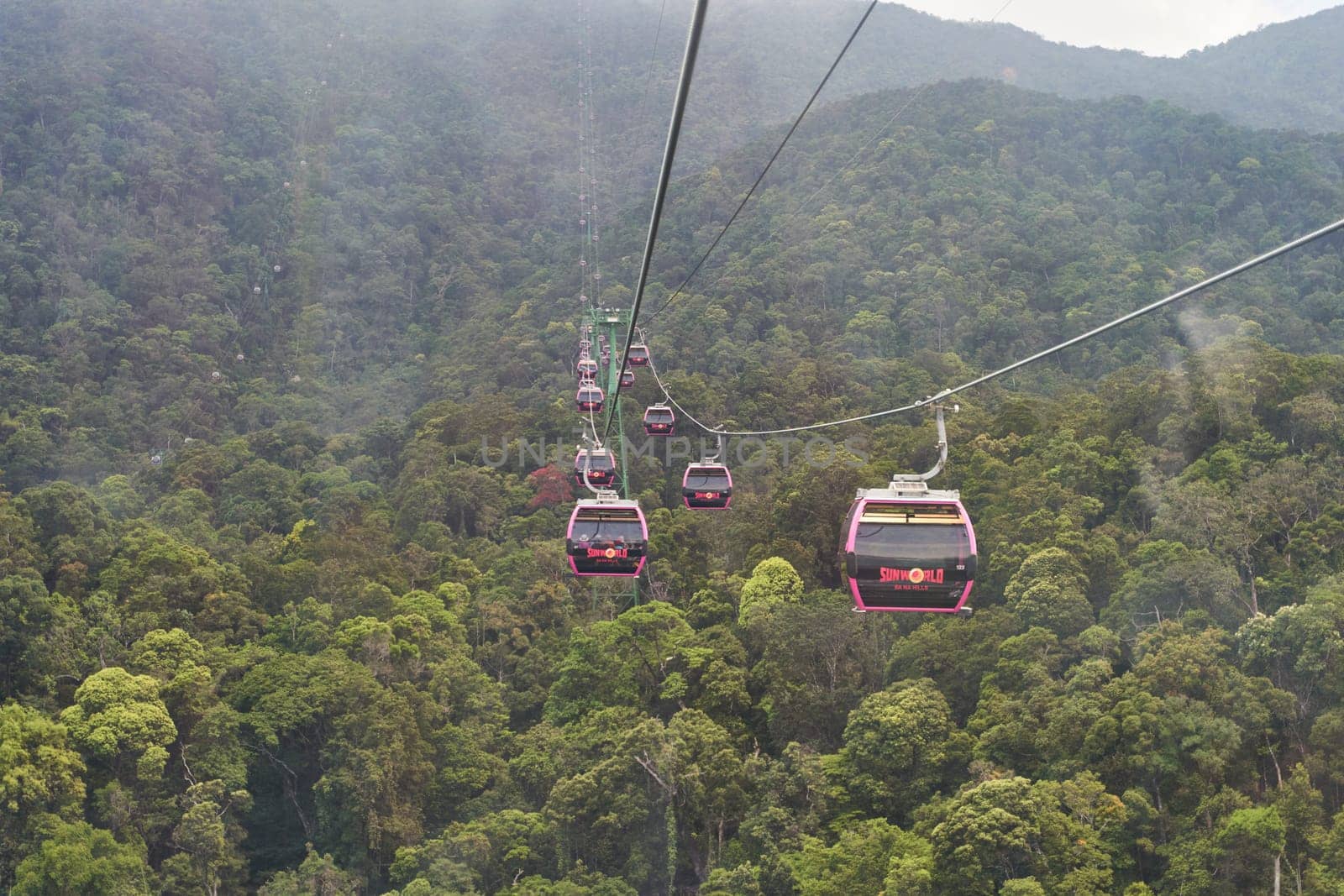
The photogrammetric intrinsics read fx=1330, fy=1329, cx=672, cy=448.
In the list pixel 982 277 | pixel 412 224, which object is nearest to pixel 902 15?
pixel 412 224

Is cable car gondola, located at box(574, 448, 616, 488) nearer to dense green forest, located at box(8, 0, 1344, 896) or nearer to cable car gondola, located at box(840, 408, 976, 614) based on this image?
dense green forest, located at box(8, 0, 1344, 896)

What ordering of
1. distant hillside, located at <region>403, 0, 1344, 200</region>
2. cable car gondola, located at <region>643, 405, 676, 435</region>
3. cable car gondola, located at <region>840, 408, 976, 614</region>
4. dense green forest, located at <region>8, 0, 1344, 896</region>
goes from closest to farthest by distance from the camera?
1. cable car gondola, located at <region>840, 408, 976, 614</region>
2. dense green forest, located at <region>8, 0, 1344, 896</region>
3. cable car gondola, located at <region>643, 405, 676, 435</region>
4. distant hillside, located at <region>403, 0, 1344, 200</region>

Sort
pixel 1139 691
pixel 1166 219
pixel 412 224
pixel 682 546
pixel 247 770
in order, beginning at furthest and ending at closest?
pixel 412 224
pixel 1166 219
pixel 682 546
pixel 247 770
pixel 1139 691

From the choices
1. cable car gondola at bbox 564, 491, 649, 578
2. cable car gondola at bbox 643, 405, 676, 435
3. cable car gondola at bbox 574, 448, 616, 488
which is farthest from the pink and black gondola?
cable car gondola at bbox 643, 405, 676, 435

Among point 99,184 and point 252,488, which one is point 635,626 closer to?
point 252,488

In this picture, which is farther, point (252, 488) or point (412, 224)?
point (412, 224)
